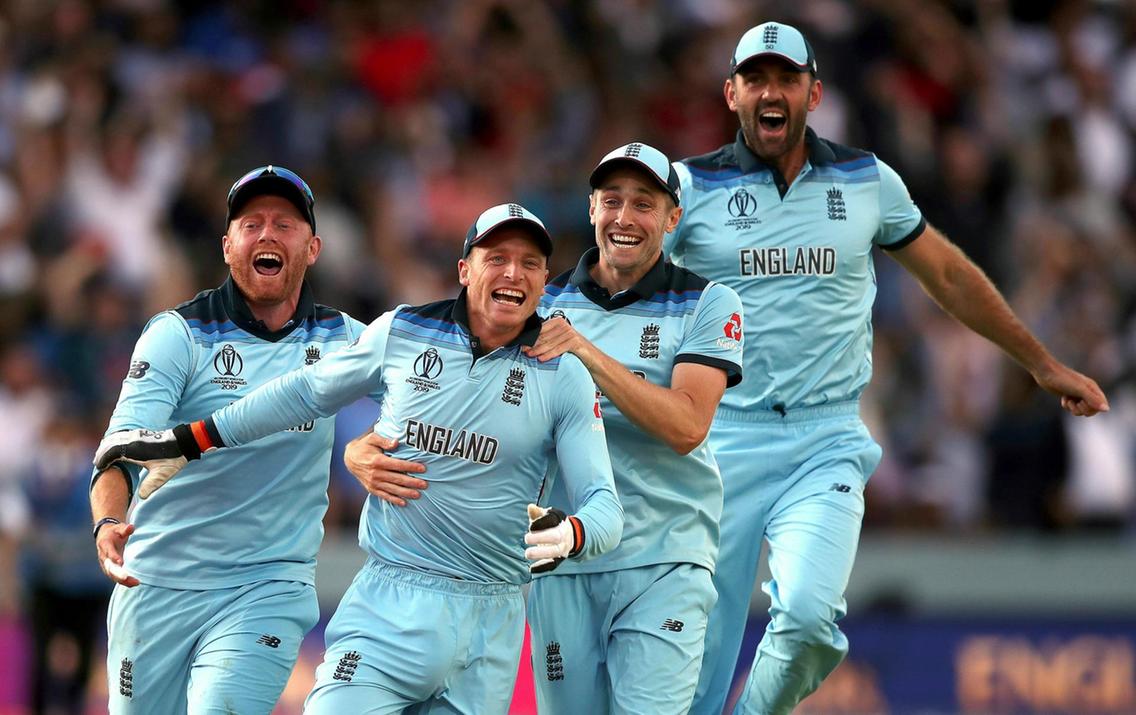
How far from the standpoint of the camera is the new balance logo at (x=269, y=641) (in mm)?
7895

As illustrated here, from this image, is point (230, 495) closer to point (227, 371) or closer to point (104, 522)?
point (227, 371)

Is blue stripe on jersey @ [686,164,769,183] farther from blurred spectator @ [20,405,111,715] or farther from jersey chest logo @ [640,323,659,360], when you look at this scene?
blurred spectator @ [20,405,111,715]

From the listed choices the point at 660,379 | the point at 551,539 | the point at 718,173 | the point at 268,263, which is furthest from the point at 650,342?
the point at 268,263

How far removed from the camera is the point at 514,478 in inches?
296

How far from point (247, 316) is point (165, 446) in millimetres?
801

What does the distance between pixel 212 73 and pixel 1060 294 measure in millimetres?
7570

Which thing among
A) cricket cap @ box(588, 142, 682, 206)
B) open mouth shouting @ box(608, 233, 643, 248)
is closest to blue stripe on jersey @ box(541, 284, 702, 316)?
open mouth shouting @ box(608, 233, 643, 248)

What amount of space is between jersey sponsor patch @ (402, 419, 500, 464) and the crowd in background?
639cm

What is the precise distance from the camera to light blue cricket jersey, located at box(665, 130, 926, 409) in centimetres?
888

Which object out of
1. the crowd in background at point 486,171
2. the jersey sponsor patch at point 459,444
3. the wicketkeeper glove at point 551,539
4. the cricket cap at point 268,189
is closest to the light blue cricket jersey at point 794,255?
the cricket cap at point 268,189

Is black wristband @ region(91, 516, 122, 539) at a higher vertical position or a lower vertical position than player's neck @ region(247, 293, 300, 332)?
lower

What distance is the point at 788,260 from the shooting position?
890cm

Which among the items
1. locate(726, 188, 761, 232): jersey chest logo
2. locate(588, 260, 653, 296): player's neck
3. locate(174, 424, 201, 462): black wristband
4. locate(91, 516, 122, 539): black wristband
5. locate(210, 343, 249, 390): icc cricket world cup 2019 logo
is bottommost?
locate(91, 516, 122, 539): black wristband

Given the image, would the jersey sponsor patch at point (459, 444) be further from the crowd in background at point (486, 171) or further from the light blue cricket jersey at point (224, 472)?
the crowd in background at point (486, 171)
